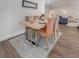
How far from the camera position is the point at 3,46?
3.28 metres

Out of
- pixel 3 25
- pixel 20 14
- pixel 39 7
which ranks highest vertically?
pixel 39 7

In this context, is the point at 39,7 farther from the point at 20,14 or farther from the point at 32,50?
the point at 32,50

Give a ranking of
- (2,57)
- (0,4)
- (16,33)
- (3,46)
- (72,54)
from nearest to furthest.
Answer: (2,57), (72,54), (3,46), (0,4), (16,33)

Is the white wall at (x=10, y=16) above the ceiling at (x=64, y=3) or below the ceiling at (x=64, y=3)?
below

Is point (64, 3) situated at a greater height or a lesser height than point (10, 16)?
greater

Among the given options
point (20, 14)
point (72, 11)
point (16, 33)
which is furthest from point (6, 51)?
point (72, 11)

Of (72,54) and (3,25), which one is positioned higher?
(3,25)

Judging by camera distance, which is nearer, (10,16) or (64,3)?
(10,16)

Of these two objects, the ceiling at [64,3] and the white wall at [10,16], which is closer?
the white wall at [10,16]

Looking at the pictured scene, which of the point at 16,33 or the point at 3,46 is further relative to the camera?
the point at 16,33

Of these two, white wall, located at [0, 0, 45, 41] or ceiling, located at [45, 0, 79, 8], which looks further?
ceiling, located at [45, 0, 79, 8]

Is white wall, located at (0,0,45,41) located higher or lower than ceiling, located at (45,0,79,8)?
lower

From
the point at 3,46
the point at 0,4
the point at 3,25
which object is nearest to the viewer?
the point at 3,46

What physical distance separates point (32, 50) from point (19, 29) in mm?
1922
